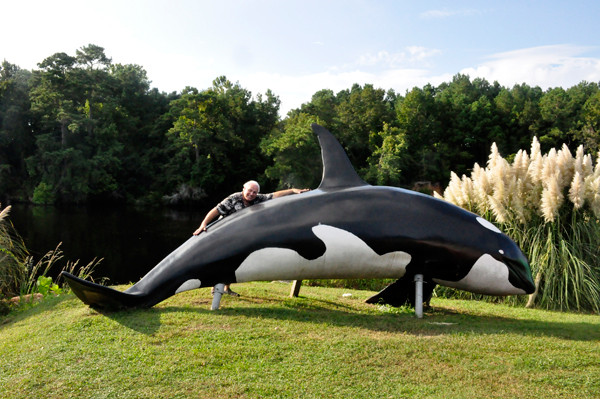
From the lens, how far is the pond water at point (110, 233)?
18.8 meters

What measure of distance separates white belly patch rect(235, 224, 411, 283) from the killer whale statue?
13 millimetres

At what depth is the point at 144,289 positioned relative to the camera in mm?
6074

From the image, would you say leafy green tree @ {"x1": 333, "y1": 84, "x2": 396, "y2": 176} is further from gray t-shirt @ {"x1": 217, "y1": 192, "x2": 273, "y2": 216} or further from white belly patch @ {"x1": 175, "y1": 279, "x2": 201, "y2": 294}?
white belly patch @ {"x1": 175, "y1": 279, "x2": 201, "y2": 294}

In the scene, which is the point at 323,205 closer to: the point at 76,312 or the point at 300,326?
the point at 300,326

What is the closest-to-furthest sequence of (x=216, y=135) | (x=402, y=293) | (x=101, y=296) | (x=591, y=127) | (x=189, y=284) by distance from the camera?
(x=101, y=296)
(x=189, y=284)
(x=402, y=293)
(x=591, y=127)
(x=216, y=135)

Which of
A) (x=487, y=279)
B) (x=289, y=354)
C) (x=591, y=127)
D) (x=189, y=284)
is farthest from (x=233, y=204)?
(x=591, y=127)

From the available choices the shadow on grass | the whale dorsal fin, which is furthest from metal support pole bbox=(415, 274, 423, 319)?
the whale dorsal fin

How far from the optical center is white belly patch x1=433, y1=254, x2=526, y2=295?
607cm

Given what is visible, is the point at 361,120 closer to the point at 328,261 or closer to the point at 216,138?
the point at 216,138

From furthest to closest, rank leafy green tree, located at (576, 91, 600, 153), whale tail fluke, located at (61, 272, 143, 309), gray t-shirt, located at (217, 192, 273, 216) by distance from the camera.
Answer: leafy green tree, located at (576, 91, 600, 153) → gray t-shirt, located at (217, 192, 273, 216) → whale tail fluke, located at (61, 272, 143, 309)

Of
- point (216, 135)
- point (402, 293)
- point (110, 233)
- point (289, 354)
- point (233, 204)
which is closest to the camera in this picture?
point (289, 354)

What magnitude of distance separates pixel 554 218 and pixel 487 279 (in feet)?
9.28

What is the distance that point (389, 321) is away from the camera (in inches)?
232

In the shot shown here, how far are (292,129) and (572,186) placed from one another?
3358cm
